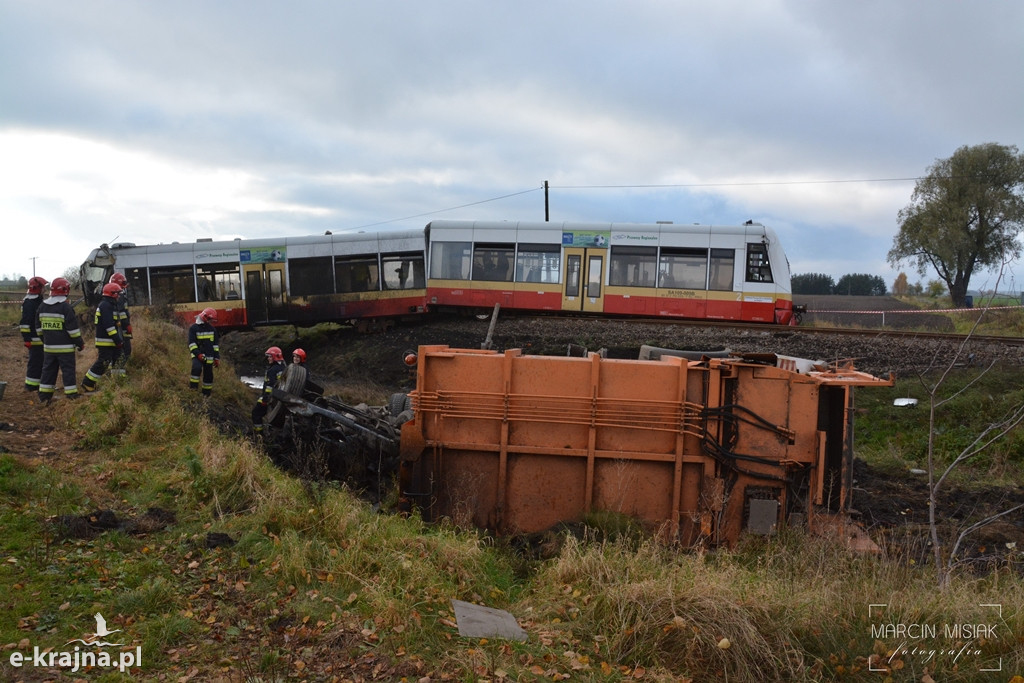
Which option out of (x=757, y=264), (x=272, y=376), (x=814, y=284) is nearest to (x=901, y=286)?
(x=814, y=284)

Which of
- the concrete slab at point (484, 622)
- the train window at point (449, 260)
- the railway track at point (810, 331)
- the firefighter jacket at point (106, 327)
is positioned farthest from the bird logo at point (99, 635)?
the train window at point (449, 260)

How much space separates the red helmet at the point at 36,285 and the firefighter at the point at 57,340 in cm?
88

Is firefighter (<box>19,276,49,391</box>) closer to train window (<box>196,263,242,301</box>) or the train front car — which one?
train window (<box>196,263,242,301</box>)

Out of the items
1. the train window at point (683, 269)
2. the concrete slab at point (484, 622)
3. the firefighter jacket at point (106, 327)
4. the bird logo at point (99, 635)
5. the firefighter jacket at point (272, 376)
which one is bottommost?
the concrete slab at point (484, 622)

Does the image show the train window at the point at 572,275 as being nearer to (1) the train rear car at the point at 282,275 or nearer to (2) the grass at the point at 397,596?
(1) the train rear car at the point at 282,275

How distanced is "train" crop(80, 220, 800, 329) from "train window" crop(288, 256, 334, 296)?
3 centimetres

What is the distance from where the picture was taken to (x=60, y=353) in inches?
392

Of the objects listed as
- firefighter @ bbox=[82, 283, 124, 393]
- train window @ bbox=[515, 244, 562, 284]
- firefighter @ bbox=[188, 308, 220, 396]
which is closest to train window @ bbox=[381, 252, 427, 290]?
train window @ bbox=[515, 244, 562, 284]

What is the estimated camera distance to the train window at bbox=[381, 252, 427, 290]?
22906mm

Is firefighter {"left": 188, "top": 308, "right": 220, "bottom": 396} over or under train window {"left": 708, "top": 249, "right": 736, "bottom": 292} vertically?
under

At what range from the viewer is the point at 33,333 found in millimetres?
10859

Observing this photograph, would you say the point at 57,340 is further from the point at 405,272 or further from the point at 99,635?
the point at 405,272

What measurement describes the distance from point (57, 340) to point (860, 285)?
67359 millimetres

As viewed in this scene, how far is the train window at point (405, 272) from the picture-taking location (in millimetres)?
22906
